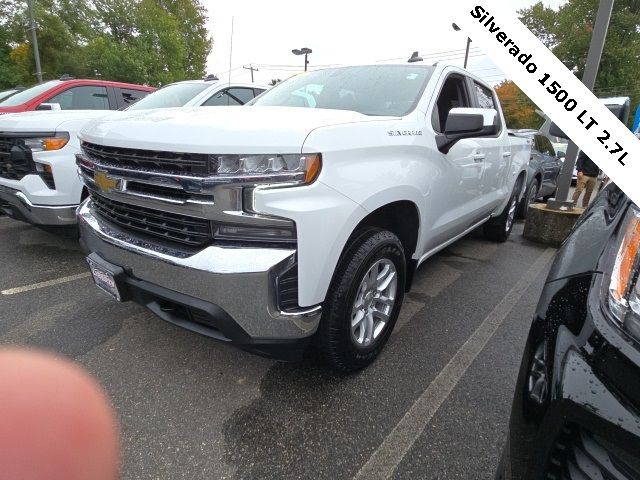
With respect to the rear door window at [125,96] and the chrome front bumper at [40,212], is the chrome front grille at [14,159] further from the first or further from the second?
the rear door window at [125,96]

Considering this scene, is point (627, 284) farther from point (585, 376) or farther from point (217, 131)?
point (217, 131)

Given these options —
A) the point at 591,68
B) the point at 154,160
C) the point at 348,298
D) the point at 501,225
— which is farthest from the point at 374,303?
the point at 591,68

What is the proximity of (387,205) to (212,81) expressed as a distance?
4114 millimetres

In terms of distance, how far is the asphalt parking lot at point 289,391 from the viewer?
5.65 ft

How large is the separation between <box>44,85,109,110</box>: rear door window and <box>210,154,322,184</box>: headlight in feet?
18.7

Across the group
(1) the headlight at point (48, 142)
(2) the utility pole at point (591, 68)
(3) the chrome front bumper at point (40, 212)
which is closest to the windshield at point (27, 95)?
(1) the headlight at point (48, 142)

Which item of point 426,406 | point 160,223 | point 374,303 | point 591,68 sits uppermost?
point 591,68

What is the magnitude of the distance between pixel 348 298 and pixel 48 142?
305 centimetres

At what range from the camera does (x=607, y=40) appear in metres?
31.2

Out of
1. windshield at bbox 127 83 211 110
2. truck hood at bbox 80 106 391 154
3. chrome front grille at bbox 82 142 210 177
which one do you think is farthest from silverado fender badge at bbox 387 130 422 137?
windshield at bbox 127 83 211 110

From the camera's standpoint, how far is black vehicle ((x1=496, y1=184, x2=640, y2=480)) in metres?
0.85

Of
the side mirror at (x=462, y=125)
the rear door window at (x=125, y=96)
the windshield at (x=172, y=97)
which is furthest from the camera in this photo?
the rear door window at (x=125, y=96)

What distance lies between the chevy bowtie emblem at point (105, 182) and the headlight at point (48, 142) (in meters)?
1.67

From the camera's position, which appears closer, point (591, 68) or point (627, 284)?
point (627, 284)
